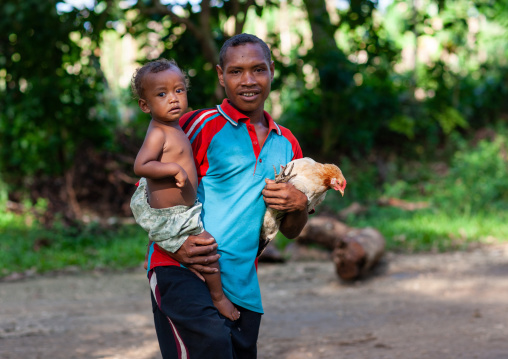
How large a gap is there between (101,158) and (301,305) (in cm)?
434

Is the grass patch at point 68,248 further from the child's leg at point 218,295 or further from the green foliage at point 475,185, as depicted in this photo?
the green foliage at point 475,185

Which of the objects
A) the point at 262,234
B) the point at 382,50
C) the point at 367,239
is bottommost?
the point at 367,239

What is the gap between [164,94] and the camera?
203 cm

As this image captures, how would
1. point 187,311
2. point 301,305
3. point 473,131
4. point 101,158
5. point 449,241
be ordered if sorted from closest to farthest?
point 187,311 → point 301,305 → point 449,241 → point 101,158 → point 473,131

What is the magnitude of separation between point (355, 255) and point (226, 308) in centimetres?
322

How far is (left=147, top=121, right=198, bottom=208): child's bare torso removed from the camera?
202 cm

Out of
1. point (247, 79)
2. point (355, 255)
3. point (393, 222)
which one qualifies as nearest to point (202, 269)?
point (247, 79)

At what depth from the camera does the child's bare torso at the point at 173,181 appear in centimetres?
202

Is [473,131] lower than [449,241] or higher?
higher

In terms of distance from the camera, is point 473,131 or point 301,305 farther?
point 473,131

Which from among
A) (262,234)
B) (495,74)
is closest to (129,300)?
(262,234)

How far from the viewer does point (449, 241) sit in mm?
6445

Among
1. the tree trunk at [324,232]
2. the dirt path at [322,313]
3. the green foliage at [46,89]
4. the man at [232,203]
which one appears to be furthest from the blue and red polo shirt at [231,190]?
the tree trunk at [324,232]

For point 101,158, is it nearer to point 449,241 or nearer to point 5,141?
point 5,141
